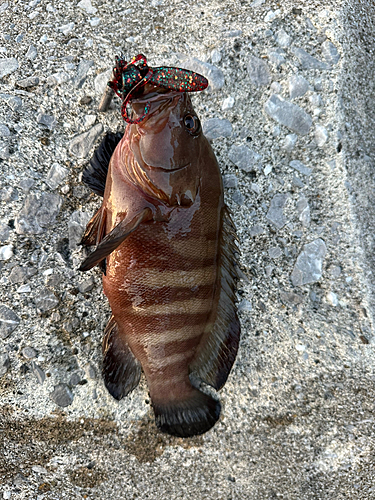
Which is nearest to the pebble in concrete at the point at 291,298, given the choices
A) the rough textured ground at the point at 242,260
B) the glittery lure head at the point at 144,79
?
the rough textured ground at the point at 242,260

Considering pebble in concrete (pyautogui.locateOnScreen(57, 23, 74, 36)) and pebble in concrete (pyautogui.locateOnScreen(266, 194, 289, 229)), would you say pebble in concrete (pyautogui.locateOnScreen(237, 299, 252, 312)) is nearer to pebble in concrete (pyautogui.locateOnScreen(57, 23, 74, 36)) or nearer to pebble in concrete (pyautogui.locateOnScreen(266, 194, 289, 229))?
Answer: pebble in concrete (pyautogui.locateOnScreen(266, 194, 289, 229))

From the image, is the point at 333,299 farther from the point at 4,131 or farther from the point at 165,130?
the point at 4,131

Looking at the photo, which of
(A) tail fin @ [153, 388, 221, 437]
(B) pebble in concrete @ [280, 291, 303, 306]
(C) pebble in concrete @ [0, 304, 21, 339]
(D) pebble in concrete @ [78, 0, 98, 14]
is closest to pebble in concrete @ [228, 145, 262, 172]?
(B) pebble in concrete @ [280, 291, 303, 306]

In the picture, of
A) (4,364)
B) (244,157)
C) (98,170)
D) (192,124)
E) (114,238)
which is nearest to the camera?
(114,238)

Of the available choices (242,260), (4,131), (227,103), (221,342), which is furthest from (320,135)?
(4,131)

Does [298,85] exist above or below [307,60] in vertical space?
below

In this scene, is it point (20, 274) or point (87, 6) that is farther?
point (87, 6)
